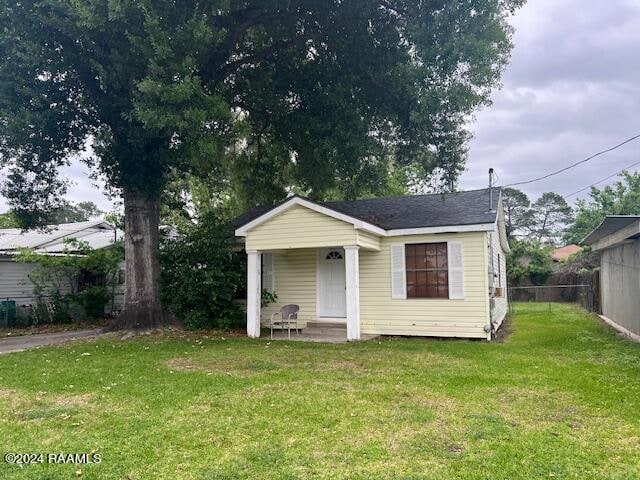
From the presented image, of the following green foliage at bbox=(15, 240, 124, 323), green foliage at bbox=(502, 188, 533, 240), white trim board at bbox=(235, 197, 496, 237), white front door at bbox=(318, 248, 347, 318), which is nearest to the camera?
white trim board at bbox=(235, 197, 496, 237)

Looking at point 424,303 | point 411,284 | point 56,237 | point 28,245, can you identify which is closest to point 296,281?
point 411,284

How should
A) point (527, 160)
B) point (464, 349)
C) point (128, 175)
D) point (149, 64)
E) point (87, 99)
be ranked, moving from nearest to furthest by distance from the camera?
point (149, 64), point (464, 349), point (87, 99), point (128, 175), point (527, 160)

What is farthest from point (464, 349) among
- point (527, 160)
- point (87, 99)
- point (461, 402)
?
point (527, 160)

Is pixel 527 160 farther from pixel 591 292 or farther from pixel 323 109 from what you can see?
pixel 323 109

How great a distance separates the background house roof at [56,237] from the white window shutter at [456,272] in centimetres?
1283

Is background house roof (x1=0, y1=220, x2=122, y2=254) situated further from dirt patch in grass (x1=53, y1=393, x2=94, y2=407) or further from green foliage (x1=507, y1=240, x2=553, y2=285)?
green foliage (x1=507, y1=240, x2=553, y2=285)

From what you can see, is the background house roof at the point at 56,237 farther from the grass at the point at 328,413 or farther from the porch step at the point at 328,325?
the grass at the point at 328,413

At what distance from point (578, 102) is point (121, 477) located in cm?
1707

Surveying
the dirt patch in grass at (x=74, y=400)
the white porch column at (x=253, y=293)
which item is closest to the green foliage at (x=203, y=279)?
the white porch column at (x=253, y=293)

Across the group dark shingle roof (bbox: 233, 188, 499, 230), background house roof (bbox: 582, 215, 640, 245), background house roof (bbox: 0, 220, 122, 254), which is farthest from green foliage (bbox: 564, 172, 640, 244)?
background house roof (bbox: 0, 220, 122, 254)

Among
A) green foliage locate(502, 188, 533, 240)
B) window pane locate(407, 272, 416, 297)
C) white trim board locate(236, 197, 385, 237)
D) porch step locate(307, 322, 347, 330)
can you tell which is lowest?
porch step locate(307, 322, 347, 330)

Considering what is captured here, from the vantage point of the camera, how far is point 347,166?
39.6ft

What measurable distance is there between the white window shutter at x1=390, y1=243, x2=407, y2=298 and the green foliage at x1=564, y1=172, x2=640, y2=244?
2214 cm

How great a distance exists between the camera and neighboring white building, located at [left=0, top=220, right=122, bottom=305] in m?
15.2
